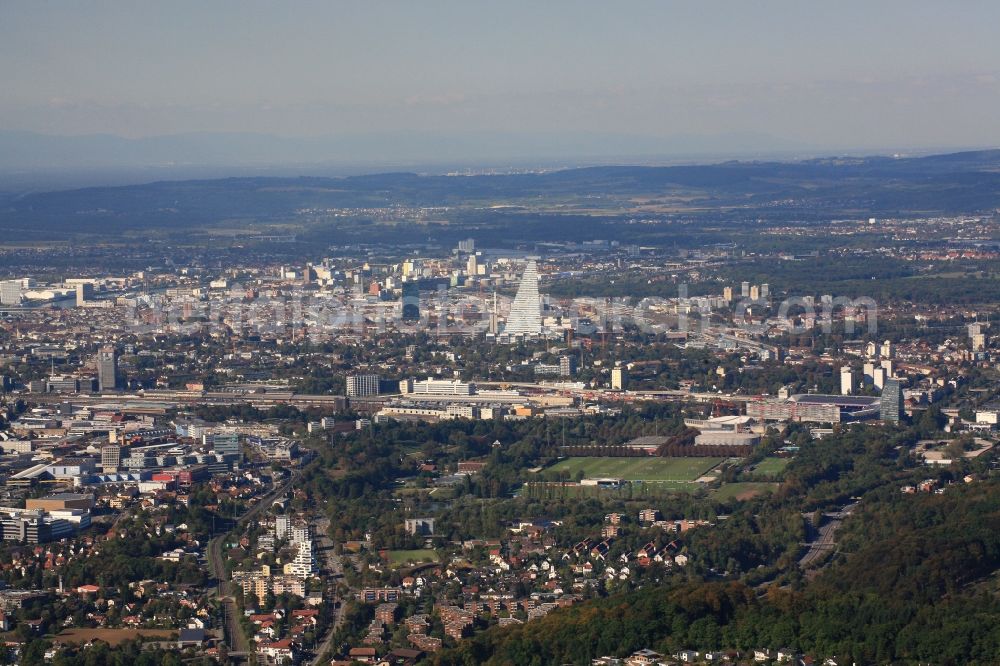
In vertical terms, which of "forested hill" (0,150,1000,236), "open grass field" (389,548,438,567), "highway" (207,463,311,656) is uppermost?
"highway" (207,463,311,656)

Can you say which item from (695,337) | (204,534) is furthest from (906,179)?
(204,534)

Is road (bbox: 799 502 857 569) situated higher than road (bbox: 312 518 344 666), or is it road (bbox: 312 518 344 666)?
road (bbox: 312 518 344 666)

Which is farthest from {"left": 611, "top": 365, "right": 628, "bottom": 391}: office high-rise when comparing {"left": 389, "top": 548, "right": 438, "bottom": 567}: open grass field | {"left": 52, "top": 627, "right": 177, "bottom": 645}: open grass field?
{"left": 52, "top": 627, "right": 177, "bottom": 645}: open grass field

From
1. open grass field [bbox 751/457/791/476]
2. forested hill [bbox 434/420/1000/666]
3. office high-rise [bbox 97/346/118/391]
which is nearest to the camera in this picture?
forested hill [bbox 434/420/1000/666]

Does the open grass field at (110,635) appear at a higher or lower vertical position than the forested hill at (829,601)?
lower

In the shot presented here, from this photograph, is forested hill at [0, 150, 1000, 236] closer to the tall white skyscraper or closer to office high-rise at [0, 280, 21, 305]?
office high-rise at [0, 280, 21, 305]

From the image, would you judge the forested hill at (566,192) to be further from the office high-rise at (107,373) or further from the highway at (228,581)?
the highway at (228,581)

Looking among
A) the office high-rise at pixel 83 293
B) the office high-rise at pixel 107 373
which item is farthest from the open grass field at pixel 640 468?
the office high-rise at pixel 83 293

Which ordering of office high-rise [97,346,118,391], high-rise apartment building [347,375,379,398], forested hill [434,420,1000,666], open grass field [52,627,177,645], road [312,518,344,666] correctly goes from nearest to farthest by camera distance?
forested hill [434,420,1000,666] → road [312,518,344,666] → open grass field [52,627,177,645] → high-rise apartment building [347,375,379,398] → office high-rise [97,346,118,391]
